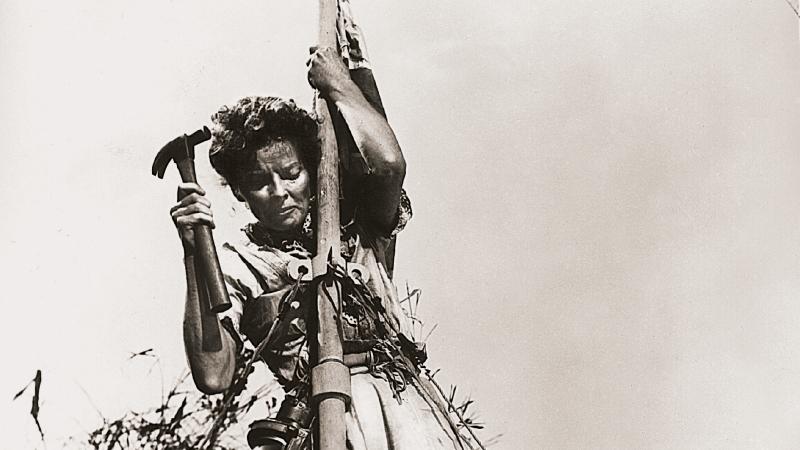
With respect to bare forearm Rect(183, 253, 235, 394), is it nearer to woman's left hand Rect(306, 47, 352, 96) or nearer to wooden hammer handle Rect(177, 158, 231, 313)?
wooden hammer handle Rect(177, 158, 231, 313)

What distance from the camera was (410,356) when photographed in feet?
19.2

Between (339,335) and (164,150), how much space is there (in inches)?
36.2

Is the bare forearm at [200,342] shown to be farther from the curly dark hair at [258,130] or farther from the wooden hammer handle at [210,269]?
the curly dark hair at [258,130]

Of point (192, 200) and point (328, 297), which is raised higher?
point (192, 200)

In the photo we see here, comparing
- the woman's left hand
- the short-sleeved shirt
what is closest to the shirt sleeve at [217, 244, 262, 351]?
the short-sleeved shirt

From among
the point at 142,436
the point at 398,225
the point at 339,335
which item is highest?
the point at 398,225

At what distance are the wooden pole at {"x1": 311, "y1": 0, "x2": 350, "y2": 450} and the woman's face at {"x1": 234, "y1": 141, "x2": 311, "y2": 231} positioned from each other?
0.12 m

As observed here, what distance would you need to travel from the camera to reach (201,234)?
5.44m

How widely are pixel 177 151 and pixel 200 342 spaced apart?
695 millimetres

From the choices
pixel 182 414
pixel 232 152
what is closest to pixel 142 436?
pixel 182 414

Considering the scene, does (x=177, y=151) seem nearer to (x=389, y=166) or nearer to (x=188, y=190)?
(x=188, y=190)

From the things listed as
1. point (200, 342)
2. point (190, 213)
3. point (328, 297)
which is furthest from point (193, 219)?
point (328, 297)

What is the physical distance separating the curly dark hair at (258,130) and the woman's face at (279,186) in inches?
1.1

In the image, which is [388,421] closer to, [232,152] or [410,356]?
[410,356]
